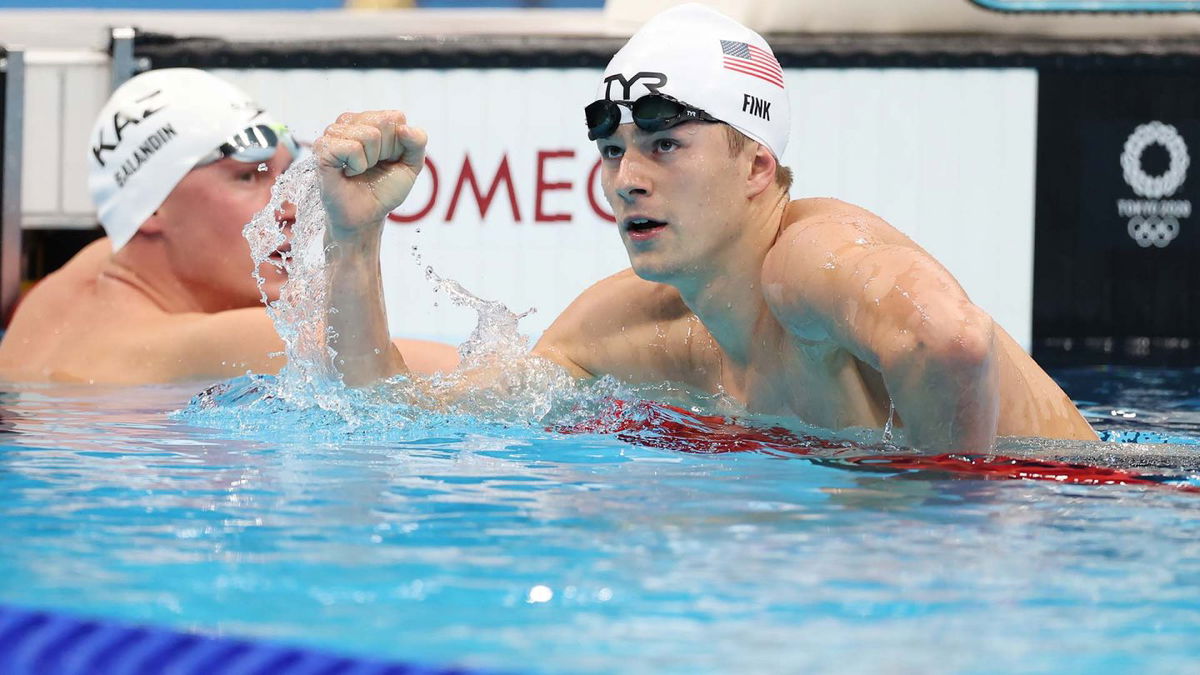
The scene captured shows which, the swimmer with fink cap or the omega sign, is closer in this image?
the swimmer with fink cap

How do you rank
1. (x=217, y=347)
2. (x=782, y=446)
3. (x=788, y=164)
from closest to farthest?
(x=782, y=446)
(x=217, y=347)
(x=788, y=164)

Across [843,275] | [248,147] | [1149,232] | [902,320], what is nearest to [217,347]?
[248,147]

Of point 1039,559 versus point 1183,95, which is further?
point 1183,95

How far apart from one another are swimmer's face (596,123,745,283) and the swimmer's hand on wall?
0.36 m

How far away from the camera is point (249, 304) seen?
4.01 metres

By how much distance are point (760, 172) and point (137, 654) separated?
1.58 meters

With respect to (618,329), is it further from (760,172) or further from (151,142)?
(151,142)

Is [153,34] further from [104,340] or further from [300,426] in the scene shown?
[300,426]

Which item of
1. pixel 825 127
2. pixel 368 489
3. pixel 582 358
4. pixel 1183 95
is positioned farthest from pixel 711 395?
pixel 1183 95

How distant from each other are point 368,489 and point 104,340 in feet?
5.77

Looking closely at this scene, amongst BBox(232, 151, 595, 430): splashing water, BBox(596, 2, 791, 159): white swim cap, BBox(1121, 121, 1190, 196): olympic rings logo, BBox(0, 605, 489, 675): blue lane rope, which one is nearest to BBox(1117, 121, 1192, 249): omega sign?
BBox(1121, 121, 1190, 196): olympic rings logo

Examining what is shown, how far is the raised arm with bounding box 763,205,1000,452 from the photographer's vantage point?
217 centimetres

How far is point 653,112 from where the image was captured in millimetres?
2650

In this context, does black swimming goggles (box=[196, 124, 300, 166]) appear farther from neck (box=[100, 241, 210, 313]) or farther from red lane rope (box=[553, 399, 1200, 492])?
red lane rope (box=[553, 399, 1200, 492])
